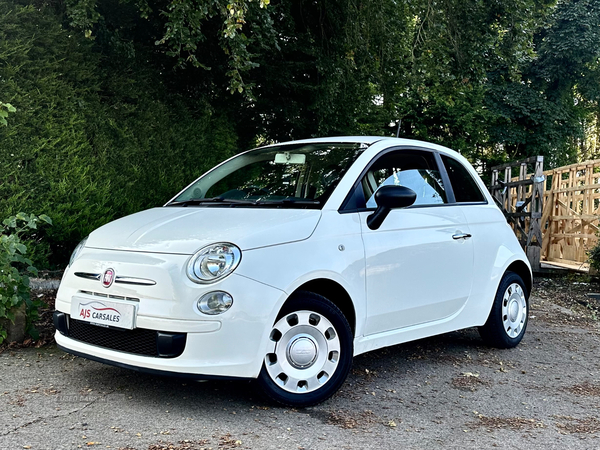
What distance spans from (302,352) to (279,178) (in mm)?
1386

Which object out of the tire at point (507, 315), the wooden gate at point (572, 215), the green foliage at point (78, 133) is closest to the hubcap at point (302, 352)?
the tire at point (507, 315)

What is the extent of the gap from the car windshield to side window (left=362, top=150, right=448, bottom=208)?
196mm

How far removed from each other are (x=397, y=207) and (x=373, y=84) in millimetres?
7999

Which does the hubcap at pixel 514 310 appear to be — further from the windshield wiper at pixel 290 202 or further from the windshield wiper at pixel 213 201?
the windshield wiper at pixel 213 201

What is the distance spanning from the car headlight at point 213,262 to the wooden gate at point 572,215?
11104mm

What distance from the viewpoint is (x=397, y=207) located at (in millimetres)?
4316

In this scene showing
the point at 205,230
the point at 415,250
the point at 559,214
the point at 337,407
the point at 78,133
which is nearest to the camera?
the point at 205,230

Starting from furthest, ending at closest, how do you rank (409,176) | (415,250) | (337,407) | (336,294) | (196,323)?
(409,176), (415,250), (336,294), (337,407), (196,323)

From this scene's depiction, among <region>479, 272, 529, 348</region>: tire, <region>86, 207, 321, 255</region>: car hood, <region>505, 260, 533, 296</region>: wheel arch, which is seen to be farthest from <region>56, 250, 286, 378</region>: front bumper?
<region>505, 260, 533, 296</region>: wheel arch

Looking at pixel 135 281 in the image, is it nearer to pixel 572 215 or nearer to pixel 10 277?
pixel 10 277

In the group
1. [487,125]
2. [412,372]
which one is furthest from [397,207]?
[487,125]

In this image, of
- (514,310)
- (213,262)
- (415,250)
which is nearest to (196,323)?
(213,262)

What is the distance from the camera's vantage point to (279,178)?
4.70 m

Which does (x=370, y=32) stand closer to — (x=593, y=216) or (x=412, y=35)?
(x=412, y=35)
